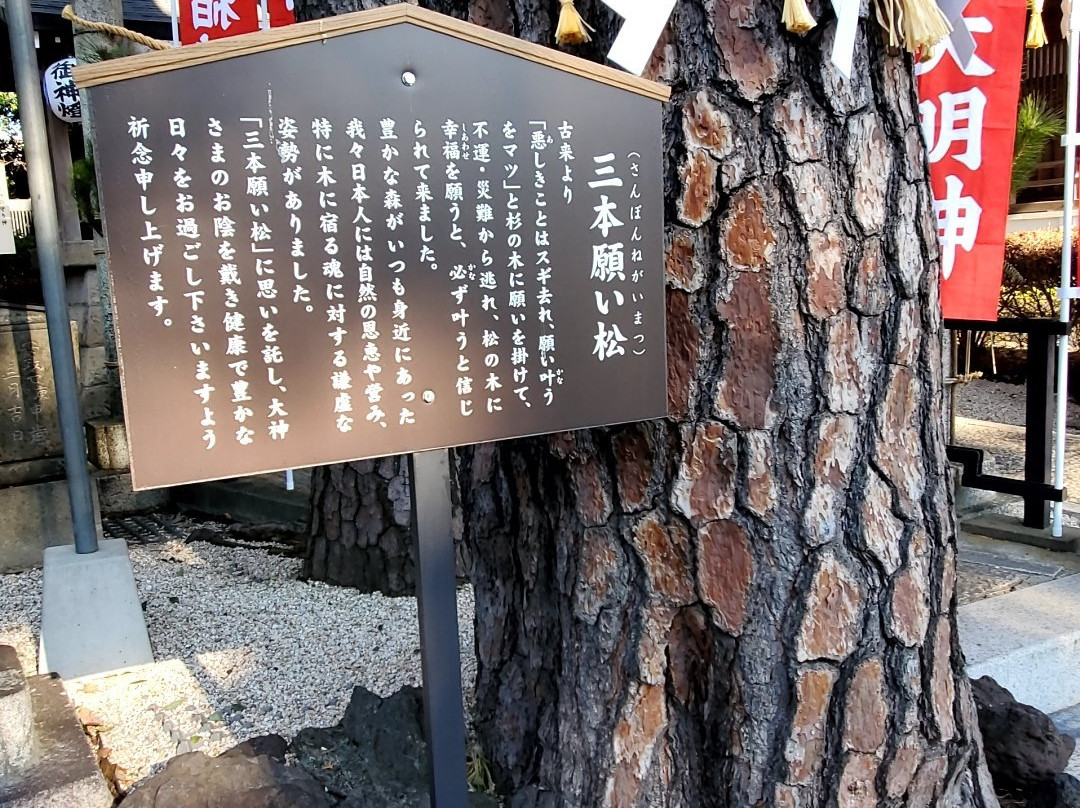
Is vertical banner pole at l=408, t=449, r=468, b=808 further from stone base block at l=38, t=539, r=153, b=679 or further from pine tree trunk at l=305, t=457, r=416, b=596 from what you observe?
pine tree trunk at l=305, t=457, r=416, b=596

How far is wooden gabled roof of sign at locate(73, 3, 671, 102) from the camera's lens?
1.32m

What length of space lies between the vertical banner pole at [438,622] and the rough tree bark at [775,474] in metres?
0.42

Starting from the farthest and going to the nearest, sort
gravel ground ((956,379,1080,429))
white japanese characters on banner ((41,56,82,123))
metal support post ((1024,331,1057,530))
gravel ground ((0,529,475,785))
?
gravel ground ((956,379,1080,429)) → white japanese characters on banner ((41,56,82,123)) → metal support post ((1024,331,1057,530)) → gravel ground ((0,529,475,785))

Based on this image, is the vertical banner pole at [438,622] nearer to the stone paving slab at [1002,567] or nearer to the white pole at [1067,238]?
the stone paving slab at [1002,567]

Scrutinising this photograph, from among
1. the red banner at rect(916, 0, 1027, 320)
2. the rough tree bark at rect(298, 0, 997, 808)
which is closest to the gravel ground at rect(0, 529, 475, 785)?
the rough tree bark at rect(298, 0, 997, 808)

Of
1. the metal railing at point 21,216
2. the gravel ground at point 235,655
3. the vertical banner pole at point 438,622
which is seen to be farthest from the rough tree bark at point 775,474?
the metal railing at point 21,216

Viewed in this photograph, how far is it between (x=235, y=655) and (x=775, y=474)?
2456 mm

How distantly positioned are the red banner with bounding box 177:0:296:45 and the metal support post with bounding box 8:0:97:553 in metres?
1.88

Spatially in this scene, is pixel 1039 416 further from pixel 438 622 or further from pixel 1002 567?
pixel 438 622

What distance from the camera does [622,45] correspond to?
1.75m

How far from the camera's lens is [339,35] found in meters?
1.44

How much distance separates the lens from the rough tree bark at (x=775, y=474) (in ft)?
6.04

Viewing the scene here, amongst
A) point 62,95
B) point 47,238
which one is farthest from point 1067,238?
point 62,95

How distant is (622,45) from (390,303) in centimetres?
68
